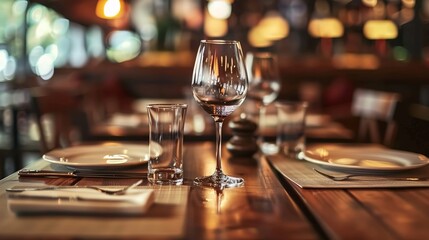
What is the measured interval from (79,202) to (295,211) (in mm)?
356

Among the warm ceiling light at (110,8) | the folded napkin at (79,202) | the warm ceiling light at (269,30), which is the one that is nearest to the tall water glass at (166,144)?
the folded napkin at (79,202)

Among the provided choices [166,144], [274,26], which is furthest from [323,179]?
[274,26]

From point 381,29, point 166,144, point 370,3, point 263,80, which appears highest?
point 370,3

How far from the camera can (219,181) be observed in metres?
1.26

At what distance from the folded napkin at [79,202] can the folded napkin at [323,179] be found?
0.37m

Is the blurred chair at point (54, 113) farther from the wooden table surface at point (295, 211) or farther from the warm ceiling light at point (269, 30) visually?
the warm ceiling light at point (269, 30)

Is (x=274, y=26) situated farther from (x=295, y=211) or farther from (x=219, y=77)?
(x=295, y=211)

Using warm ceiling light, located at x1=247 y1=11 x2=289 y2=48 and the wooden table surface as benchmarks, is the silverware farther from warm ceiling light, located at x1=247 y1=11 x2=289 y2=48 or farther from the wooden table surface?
warm ceiling light, located at x1=247 y1=11 x2=289 y2=48

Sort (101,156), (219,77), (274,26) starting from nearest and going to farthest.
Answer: (219,77) < (101,156) < (274,26)

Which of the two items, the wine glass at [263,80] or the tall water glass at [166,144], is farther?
the wine glass at [263,80]

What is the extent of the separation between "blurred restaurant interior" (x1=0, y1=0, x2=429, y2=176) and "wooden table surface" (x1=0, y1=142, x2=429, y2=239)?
27.5 inches

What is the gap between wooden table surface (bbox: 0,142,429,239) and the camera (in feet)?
2.91

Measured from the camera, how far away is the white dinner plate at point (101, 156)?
1.35m

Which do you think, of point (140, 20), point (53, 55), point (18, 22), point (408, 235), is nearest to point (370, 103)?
point (408, 235)
